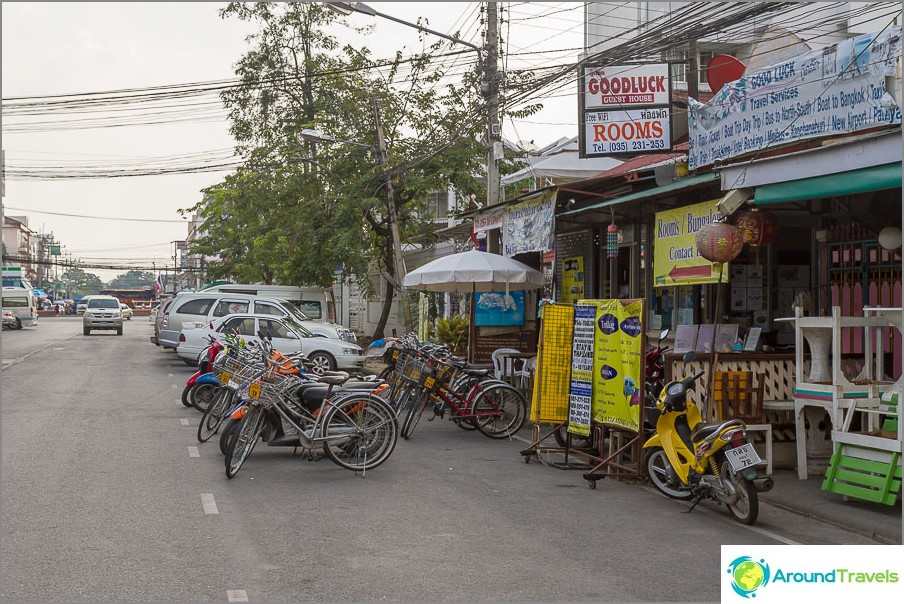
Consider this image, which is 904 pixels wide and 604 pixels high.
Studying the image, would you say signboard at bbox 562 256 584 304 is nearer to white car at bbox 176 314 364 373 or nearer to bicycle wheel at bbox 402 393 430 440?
white car at bbox 176 314 364 373

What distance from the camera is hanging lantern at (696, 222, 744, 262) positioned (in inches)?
416

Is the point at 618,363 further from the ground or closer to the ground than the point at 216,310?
closer to the ground

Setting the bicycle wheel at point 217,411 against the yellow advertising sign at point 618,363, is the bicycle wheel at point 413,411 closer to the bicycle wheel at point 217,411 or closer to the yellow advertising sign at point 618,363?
the bicycle wheel at point 217,411

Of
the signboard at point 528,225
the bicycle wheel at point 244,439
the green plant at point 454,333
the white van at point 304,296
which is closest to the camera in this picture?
the bicycle wheel at point 244,439

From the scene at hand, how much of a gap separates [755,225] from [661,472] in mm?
3173

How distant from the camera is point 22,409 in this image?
51.4 feet

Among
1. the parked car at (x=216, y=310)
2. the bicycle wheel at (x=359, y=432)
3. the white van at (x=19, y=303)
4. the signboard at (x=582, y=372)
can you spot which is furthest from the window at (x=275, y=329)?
the white van at (x=19, y=303)

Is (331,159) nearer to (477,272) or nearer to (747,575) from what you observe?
(477,272)

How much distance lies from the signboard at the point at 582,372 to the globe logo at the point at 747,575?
529cm

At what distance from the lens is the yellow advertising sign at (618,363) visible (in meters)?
9.99

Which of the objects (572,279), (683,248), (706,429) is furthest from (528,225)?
(706,429)

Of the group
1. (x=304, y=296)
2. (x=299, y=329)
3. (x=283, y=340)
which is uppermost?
(x=304, y=296)

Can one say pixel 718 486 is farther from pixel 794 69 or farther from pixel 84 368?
pixel 84 368

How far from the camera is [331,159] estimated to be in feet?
98.4
